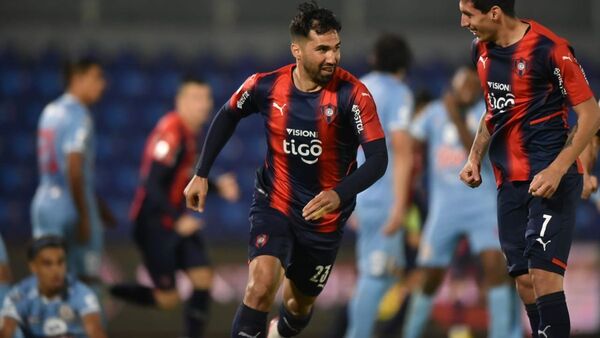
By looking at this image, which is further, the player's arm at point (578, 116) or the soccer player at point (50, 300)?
the soccer player at point (50, 300)

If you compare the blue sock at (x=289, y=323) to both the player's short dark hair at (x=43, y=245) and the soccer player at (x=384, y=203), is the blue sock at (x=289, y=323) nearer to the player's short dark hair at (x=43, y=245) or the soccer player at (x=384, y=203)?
the soccer player at (x=384, y=203)

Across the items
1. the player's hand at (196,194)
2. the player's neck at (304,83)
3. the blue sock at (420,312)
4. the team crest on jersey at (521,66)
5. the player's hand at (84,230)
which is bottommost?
the blue sock at (420,312)

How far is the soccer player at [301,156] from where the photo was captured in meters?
5.70

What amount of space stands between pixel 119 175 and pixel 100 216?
188 inches

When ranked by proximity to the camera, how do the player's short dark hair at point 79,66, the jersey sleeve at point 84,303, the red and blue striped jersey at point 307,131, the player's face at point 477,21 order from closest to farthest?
the player's face at point 477,21 → the red and blue striped jersey at point 307,131 → the jersey sleeve at point 84,303 → the player's short dark hair at point 79,66

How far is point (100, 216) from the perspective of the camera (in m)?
9.12

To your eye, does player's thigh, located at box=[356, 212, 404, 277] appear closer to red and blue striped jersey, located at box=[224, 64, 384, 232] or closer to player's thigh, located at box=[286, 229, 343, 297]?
player's thigh, located at box=[286, 229, 343, 297]

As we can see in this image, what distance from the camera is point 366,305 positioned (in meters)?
7.95

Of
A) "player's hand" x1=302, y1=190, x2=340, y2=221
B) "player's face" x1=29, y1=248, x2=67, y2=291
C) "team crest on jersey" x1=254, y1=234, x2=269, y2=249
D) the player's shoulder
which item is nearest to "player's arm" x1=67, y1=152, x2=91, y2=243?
"player's face" x1=29, y1=248, x2=67, y2=291

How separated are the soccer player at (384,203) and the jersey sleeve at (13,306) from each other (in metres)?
2.41

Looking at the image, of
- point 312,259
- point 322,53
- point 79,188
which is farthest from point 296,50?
point 79,188

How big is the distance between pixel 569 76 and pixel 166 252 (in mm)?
4200

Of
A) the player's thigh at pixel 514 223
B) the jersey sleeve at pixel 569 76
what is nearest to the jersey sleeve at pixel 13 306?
the player's thigh at pixel 514 223

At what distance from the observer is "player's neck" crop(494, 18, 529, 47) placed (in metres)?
5.57
